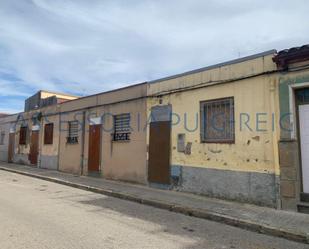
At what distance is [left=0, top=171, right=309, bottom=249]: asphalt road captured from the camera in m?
5.20

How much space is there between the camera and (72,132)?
15.7m

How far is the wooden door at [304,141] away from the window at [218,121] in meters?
1.84

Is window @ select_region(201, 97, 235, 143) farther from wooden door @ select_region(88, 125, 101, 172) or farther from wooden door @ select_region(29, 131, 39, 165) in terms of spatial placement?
wooden door @ select_region(29, 131, 39, 165)

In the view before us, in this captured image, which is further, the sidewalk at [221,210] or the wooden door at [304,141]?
the wooden door at [304,141]

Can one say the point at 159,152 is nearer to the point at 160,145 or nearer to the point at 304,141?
the point at 160,145

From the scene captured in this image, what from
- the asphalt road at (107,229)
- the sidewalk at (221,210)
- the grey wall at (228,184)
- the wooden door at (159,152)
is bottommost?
the asphalt road at (107,229)

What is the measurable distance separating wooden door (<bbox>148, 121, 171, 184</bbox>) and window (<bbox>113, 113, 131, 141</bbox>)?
147 cm

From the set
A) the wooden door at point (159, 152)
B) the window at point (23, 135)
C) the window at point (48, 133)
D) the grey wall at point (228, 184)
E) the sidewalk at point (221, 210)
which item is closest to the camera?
the sidewalk at point (221, 210)

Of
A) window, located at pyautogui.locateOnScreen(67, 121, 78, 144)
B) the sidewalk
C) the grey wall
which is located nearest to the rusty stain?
the grey wall

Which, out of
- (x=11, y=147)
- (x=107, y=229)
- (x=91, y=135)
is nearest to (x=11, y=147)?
(x=11, y=147)

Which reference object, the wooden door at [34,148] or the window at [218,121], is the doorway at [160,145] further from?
the wooden door at [34,148]

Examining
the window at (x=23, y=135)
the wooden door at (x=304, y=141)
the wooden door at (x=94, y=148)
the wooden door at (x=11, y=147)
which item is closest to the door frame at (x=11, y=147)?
the wooden door at (x=11, y=147)

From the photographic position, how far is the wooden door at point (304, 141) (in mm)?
7492

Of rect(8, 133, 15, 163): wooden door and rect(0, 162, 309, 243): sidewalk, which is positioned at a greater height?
rect(8, 133, 15, 163): wooden door
